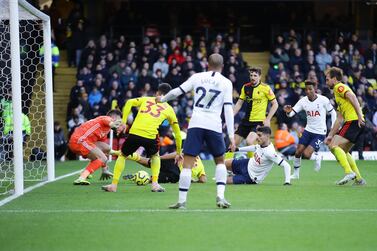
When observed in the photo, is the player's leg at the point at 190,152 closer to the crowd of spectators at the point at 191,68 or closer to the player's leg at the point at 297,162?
the player's leg at the point at 297,162

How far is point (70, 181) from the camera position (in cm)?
1814

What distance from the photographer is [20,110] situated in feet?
48.7

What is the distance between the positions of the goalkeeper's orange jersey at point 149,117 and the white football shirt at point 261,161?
6.65 feet

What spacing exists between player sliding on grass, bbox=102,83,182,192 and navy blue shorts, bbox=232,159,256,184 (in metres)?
2.26

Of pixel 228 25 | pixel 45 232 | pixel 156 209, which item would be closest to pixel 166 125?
pixel 228 25

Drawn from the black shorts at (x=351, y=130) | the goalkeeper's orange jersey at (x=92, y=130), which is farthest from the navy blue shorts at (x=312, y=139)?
the goalkeeper's orange jersey at (x=92, y=130)

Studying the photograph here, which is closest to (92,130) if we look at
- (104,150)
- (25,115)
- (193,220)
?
(104,150)

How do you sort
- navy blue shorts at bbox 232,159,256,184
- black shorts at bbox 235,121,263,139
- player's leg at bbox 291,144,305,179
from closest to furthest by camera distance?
navy blue shorts at bbox 232,159,256,184, player's leg at bbox 291,144,305,179, black shorts at bbox 235,121,263,139

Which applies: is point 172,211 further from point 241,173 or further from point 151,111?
point 241,173

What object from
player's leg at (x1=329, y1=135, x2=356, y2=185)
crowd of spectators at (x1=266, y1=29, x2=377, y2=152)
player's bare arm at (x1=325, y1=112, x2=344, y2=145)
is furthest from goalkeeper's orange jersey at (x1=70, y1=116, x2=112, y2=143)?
crowd of spectators at (x1=266, y1=29, x2=377, y2=152)


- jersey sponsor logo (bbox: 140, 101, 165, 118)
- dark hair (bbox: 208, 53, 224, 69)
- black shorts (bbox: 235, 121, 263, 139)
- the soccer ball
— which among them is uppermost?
dark hair (bbox: 208, 53, 224, 69)

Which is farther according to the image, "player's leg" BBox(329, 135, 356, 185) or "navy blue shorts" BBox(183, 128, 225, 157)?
"player's leg" BBox(329, 135, 356, 185)

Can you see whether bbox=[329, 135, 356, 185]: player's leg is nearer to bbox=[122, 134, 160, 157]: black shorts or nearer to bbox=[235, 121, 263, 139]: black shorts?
bbox=[235, 121, 263, 139]: black shorts

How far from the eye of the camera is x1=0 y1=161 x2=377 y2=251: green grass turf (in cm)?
945
